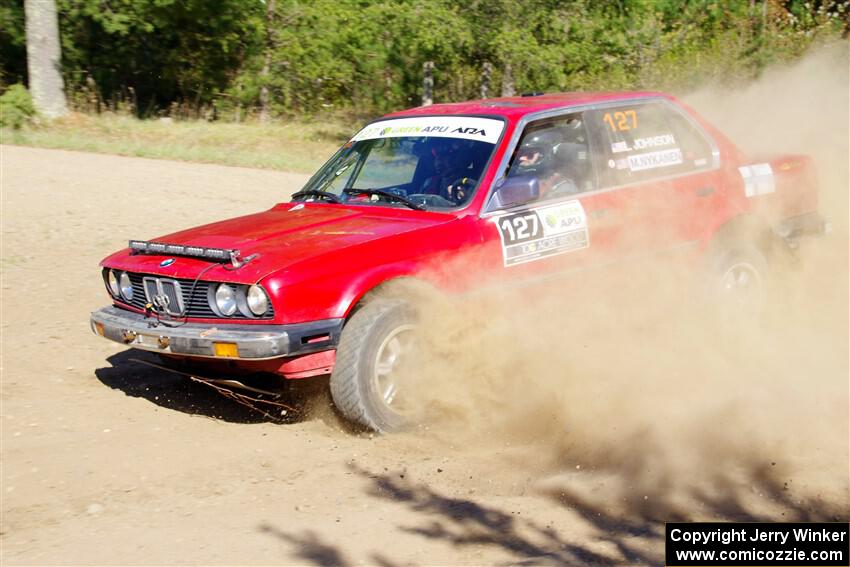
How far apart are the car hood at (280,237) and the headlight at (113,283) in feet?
0.24

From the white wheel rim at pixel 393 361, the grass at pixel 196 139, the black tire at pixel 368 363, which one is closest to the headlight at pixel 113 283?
the black tire at pixel 368 363

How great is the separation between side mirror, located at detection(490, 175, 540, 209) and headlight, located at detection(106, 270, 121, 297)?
234cm

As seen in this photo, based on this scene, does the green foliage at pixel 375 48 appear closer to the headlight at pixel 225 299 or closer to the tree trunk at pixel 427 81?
the tree trunk at pixel 427 81

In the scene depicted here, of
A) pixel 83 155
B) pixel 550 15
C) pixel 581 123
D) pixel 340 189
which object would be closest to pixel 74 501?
pixel 340 189

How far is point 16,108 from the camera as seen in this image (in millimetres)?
16422

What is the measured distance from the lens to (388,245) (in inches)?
213

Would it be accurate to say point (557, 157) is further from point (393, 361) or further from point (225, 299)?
point (225, 299)

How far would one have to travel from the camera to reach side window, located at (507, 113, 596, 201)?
6160mm

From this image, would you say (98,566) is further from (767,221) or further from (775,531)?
(767,221)

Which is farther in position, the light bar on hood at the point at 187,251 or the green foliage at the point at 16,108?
the green foliage at the point at 16,108

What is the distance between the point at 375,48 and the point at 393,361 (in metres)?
15.6

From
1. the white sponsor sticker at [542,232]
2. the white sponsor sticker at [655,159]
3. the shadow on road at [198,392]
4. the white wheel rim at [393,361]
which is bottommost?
the shadow on road at [198,392]

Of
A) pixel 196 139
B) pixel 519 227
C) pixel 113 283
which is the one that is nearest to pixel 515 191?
pixel 519 227

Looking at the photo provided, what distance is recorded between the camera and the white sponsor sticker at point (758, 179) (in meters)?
7.10
